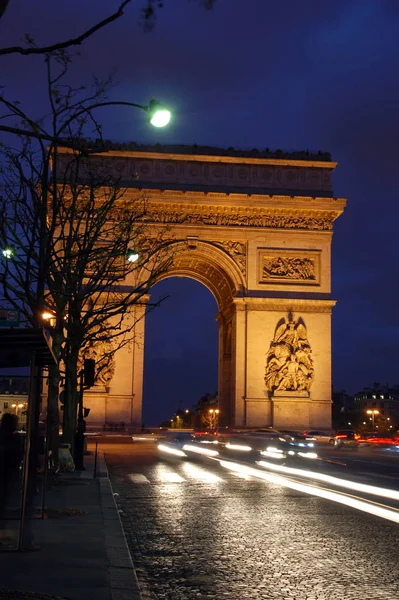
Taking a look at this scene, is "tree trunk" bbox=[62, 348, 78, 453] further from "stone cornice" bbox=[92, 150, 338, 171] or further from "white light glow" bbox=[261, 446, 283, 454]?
"stone cornice" bbox=[92, 150, 338, 171]

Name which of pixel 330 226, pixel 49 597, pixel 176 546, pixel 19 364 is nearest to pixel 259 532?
pixel 176 546

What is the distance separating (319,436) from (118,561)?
34935 millimetres

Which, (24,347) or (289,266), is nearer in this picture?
(24,347)

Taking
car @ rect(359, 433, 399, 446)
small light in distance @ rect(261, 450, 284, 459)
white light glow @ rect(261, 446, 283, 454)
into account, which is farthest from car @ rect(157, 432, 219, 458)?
car @ rect(359, 433, 399, 446)

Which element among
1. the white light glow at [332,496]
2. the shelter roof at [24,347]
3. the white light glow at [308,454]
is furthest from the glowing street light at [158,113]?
the white light glow at [308,454]

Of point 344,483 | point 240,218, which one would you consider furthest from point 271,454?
point 240,218

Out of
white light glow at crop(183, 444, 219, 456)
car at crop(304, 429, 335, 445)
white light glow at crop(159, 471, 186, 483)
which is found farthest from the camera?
car at crop(304, 429, 335, 445)

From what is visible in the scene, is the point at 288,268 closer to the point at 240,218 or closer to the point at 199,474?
the point at 240,218

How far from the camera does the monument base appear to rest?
42.9 m

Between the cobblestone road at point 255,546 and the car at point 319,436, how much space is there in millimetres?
25501

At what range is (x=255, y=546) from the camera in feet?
30.7

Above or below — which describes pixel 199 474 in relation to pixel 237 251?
below

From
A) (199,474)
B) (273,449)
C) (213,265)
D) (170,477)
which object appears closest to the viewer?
(170,477)

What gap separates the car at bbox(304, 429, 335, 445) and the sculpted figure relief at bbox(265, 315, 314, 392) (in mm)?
2287
